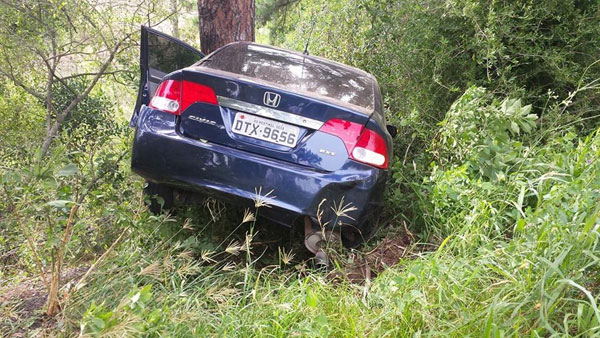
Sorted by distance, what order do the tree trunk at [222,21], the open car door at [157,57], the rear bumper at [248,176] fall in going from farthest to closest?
the tree trunk at [222,21] < the open car door at [157,57] < the rear bumper at [248,176]

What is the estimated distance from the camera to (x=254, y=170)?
106 inches

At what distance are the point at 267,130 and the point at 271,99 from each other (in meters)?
0.19

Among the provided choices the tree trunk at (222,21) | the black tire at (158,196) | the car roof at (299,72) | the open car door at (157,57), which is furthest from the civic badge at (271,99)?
the tree trunk at (222,21)

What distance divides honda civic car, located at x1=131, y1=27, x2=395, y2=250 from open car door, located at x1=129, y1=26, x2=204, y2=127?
149 cm

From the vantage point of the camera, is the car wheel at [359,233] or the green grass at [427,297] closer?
the green grass at [427,297]

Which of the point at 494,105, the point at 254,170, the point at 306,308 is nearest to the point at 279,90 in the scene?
the point at 254,170

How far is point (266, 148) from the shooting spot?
277 cm

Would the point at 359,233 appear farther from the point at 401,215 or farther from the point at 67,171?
the point at 67,171

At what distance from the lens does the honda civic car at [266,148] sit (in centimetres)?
269

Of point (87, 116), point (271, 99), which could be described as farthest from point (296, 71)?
point (87, 116)

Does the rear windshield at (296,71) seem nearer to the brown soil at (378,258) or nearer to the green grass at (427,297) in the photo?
the brown soil at (378,258)

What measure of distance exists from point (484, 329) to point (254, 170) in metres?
1.46

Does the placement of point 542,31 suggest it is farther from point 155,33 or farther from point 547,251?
point 155,33

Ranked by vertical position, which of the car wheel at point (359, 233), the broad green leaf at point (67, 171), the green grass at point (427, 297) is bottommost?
the car wheel at point (359, 233)
